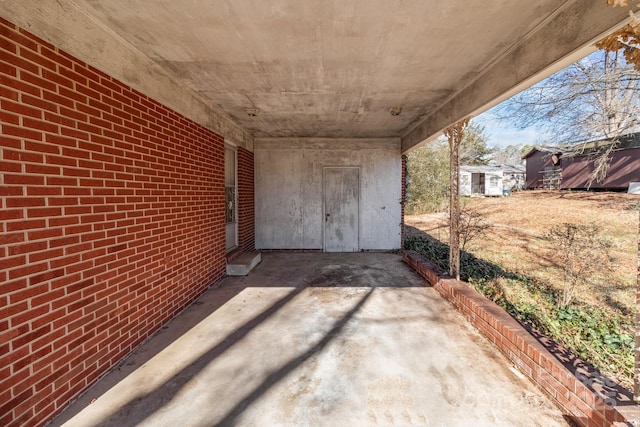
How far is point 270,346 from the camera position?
271 centimetres

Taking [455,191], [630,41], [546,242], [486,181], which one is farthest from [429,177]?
[630,41]

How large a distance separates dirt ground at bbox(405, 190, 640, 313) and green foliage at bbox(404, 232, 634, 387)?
22.0 inches

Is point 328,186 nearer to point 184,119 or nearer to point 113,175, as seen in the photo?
point 184,119

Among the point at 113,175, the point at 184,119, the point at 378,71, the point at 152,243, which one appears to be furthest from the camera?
the point at 184,119

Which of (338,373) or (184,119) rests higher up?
(184,119)

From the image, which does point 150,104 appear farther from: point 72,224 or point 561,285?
point 561,285

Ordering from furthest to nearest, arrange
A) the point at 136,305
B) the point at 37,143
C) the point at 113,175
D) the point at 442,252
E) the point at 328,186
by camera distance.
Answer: the point at 328,186 < the point at 442,252 < the point at 136,305 < the point at 113,175 < the point at 37,143

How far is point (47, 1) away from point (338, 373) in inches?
136

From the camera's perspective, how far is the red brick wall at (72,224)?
1631mm

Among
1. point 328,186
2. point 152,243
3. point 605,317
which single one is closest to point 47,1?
point 152,243

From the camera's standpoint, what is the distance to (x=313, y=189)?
7.03 m

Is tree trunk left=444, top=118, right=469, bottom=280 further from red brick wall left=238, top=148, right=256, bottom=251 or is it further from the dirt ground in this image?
red brick wall left=238, top=148, right=256, bottom=251

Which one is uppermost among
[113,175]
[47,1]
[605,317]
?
[47,1]

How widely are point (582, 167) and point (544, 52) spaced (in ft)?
67.2
